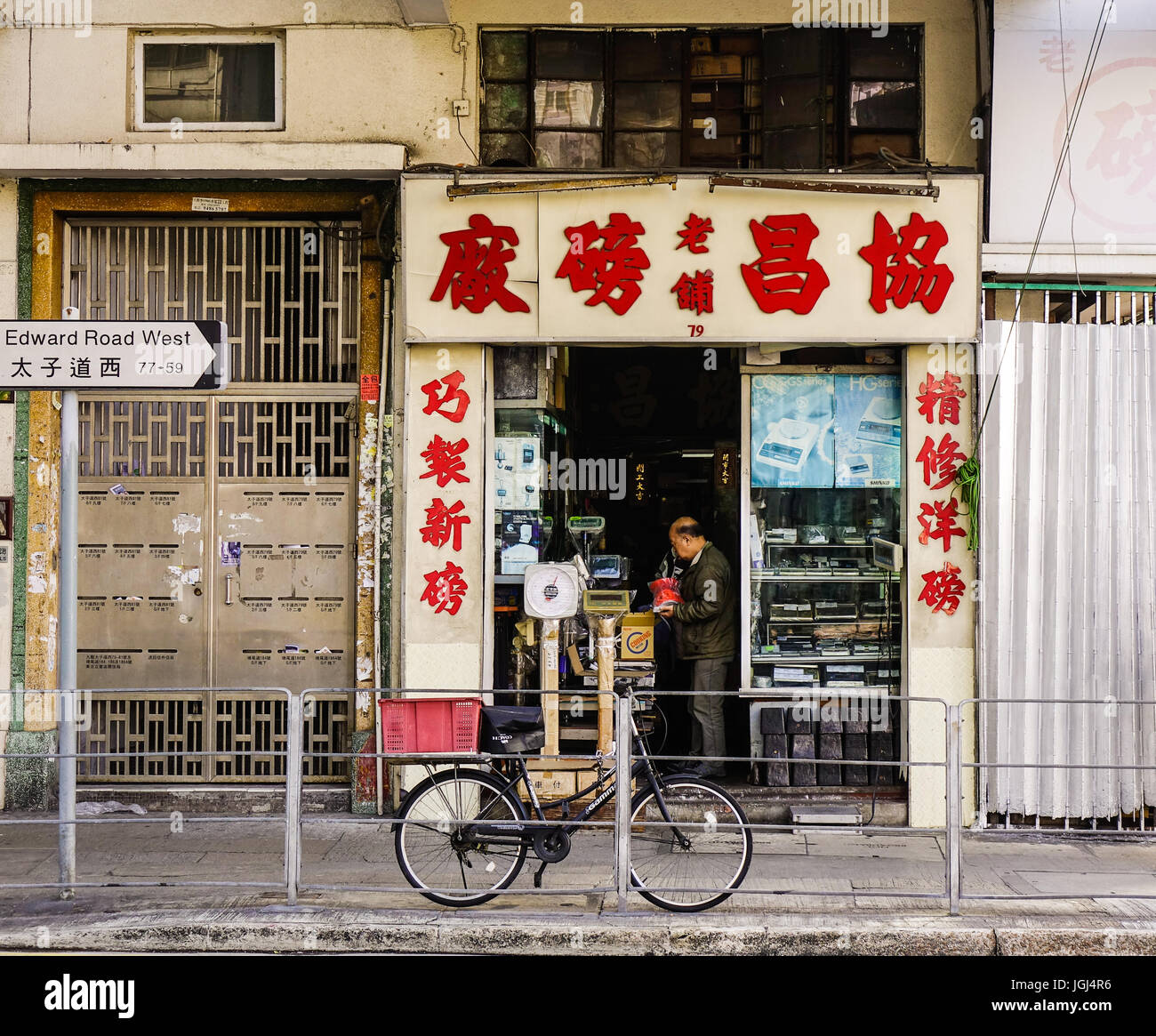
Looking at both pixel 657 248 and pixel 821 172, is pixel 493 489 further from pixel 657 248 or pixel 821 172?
pixel 821 172

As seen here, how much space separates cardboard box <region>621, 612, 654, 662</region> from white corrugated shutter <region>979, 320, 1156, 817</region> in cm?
252

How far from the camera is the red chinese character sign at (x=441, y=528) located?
29.4ft

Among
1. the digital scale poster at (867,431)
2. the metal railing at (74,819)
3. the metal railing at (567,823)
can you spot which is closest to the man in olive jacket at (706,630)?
the digital scale poster at (867,431)

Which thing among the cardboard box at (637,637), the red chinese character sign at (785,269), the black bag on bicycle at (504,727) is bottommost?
the black bag on bicycle at (504,727)

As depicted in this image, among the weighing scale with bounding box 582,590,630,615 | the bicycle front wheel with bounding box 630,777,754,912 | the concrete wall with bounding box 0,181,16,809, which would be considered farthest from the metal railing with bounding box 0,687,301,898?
the weighing scale with bounding box 582,590,630,615

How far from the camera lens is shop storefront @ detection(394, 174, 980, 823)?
28.8 ft

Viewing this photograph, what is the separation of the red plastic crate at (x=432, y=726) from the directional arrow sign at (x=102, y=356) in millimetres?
2108

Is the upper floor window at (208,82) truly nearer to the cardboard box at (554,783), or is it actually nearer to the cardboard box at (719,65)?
the cardboard box at (719,65)

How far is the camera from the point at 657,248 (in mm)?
8812

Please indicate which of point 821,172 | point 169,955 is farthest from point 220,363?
point 821,172

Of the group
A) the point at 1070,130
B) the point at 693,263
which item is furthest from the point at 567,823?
the point at 1070,130

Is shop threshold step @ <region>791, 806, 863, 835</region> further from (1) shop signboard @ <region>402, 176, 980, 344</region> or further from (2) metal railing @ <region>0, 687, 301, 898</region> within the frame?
(2) metal railing @ <region>0, 687, 301, 898</region>

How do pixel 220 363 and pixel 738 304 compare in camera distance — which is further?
pixel 738 304

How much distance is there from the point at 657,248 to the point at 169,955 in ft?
18.5
